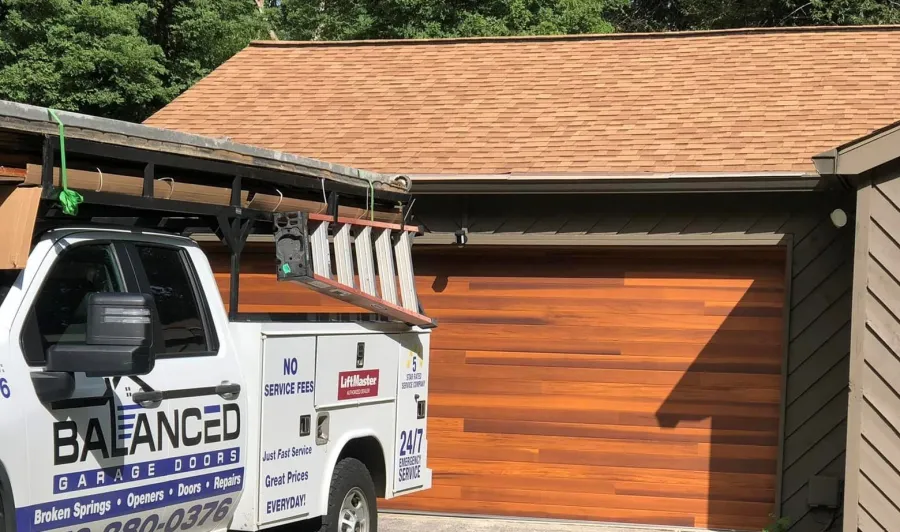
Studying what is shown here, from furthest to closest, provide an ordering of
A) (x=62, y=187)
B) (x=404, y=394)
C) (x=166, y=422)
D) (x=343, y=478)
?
(x=404, y=394) → (x=343, y=478) → (x=166, y=422) → (x=62, y=187)

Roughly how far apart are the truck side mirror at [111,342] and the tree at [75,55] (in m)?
18.1

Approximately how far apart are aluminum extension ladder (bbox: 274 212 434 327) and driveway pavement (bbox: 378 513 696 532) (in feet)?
9.01

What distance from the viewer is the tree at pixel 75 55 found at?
847 inches

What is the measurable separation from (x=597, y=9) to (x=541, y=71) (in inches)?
530

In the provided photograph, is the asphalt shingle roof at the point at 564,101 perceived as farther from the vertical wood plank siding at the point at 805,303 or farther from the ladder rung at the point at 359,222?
the ladder rung at the point at 359,222

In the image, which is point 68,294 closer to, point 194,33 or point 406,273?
point 406,273

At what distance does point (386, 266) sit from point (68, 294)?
3067 mm

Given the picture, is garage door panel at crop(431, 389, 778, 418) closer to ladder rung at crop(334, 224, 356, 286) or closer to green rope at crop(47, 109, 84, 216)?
ladder rung at crop(334, 224, 356, 286)

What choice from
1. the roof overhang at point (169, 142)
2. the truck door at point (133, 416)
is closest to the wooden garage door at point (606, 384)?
the roof overhang at point (169, 142)

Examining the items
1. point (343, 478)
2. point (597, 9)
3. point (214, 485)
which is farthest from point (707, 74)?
point (597, 9)

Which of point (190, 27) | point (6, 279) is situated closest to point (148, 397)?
point (6, 279)

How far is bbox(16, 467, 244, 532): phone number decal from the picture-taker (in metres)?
4.52

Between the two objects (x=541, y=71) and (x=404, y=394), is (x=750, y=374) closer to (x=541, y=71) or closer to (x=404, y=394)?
(x=404, y=394)

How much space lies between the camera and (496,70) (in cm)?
1328
